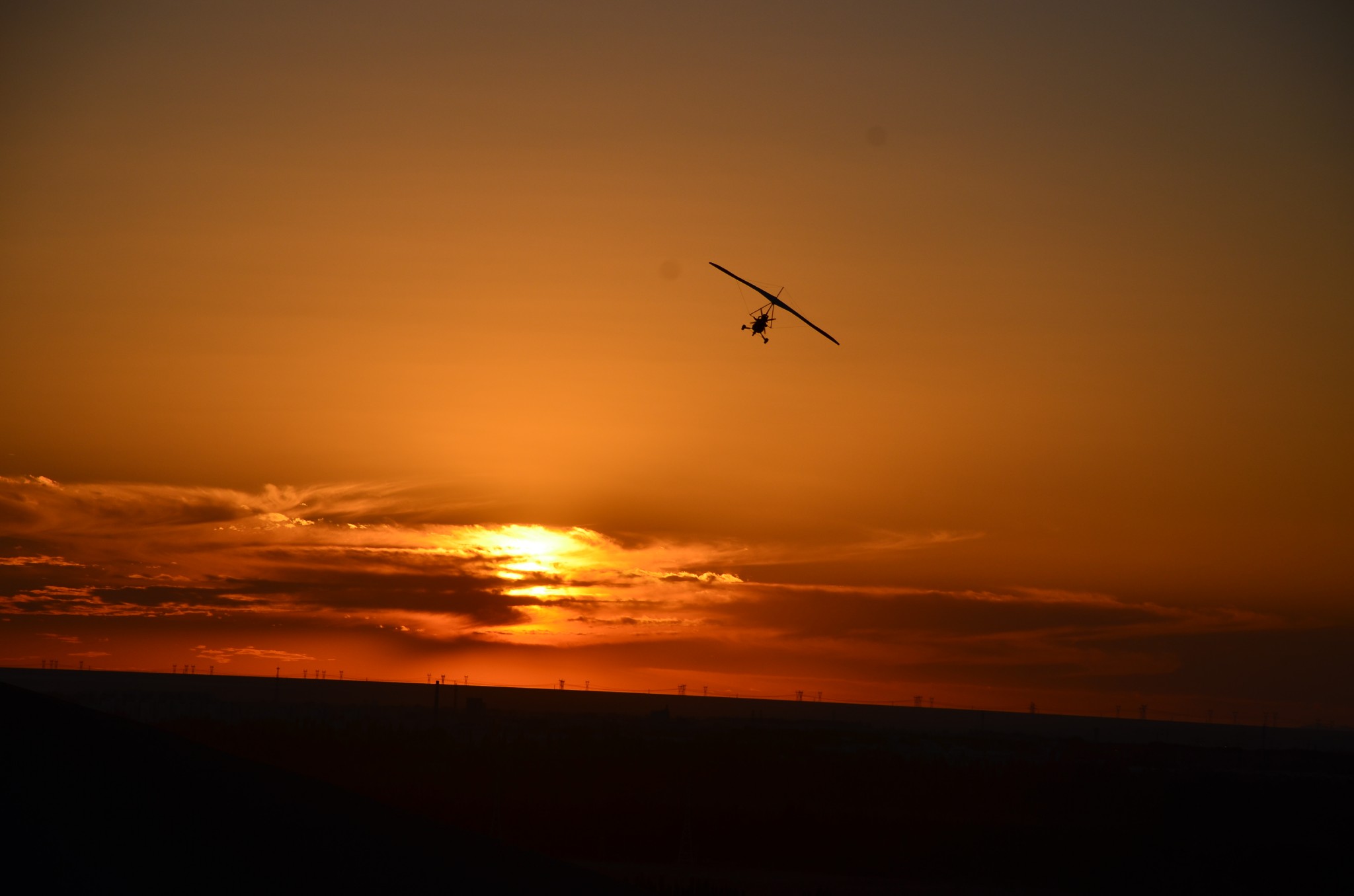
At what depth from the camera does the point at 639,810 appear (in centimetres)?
6344

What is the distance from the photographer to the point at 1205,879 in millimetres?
54250

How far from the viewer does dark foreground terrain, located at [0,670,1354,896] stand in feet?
70.1

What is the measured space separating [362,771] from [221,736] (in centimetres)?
1862

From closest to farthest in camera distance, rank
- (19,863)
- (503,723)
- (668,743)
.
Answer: (19,863), (668,743), (503,723)

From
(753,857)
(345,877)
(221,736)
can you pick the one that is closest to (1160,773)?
(753,857)

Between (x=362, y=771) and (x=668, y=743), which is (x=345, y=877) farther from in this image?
(x=668, y=743)

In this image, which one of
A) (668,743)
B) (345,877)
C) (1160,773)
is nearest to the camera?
(345,877)

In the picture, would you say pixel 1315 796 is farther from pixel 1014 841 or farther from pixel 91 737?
pixel 91 737

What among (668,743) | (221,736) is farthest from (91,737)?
(668,743)

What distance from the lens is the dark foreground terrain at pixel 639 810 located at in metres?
21.4

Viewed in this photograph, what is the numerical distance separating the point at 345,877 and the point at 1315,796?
270ft

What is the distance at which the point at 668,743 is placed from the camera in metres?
102

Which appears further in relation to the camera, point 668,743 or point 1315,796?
point 668,743

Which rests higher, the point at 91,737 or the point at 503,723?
the point at 91,737
